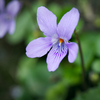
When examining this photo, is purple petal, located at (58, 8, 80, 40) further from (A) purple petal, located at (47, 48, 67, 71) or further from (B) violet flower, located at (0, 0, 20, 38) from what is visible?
(B) violet flower, located at (0, 0, 20, 38)

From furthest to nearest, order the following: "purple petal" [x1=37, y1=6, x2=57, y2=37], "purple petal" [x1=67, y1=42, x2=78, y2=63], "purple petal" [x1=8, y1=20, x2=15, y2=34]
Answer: "purple petal" [x1=8, y1=20, x2=15, y2=34], "purple petal" [x1=37, y1=6, x2=57, y2=37], "purple petal" [x1=67, y1=42, x2=78, y2=63]

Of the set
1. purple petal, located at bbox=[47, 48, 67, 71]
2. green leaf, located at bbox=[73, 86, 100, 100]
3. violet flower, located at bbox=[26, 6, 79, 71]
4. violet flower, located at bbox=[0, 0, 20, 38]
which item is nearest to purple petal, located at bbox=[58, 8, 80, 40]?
violet flower, located at bbox=[26, 6, 79, 71]

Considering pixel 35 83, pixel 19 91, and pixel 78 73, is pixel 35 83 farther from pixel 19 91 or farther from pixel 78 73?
pixel 78 73

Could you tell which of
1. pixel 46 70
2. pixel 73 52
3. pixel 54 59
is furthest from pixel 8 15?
pixel 73 52

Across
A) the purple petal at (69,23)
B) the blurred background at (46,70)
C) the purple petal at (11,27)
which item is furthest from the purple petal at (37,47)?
the purple petal at (11,27)

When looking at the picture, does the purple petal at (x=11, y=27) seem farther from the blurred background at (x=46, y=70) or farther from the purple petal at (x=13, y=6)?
the blurred background at (x=46, y=70)

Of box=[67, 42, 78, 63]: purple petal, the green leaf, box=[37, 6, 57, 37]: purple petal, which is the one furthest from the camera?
the green leaf

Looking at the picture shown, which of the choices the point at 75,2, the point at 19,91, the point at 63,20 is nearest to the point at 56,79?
the point at 19,91
